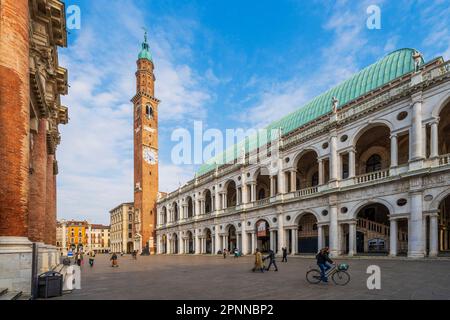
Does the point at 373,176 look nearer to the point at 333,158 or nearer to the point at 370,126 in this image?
the point at 333,158

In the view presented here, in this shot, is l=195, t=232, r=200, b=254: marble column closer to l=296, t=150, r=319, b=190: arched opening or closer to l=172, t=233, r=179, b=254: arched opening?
l=172, t=233, r=179, b=254: arched opening

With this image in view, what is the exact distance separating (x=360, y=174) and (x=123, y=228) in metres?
74.5

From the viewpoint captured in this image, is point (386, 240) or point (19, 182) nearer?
point (19, 182)

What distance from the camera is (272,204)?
33.9 m

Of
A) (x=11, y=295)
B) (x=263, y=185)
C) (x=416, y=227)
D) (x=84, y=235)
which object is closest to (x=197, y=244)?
(x=263, y=185)

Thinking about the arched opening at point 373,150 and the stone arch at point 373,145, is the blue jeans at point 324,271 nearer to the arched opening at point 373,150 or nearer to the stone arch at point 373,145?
the stone arch at point 373,145

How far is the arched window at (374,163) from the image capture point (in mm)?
29547

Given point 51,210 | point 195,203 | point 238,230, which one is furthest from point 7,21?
point 195,203

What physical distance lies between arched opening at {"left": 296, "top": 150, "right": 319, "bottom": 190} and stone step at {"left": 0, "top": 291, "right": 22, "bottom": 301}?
1177 inches

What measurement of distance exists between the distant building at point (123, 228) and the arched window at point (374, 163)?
2788 inches

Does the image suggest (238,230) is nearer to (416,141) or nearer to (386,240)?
(386,240)

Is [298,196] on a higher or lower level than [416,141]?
lower

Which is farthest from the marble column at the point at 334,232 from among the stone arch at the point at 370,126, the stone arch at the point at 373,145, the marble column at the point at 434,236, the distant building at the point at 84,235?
the distant building at the point at 84,235

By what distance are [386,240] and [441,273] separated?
591 inches
